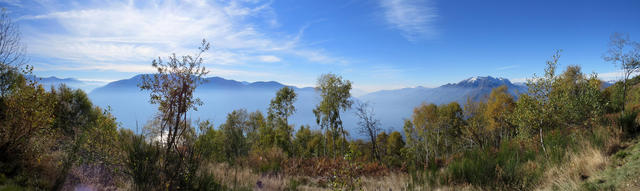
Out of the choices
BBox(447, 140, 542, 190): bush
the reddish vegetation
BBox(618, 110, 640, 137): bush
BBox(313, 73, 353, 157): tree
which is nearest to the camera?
BBox(447, 140, 542, 190): bush

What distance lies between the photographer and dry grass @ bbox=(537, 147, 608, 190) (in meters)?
5.06

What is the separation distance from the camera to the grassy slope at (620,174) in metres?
4.21

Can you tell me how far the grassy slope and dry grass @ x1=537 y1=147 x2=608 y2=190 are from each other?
5.9 inches

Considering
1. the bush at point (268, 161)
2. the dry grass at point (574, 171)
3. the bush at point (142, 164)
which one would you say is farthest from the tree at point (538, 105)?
the bush at point (142, 164)

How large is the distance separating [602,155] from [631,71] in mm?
15597

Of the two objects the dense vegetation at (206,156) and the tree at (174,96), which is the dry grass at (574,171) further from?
the tree at (174,96)

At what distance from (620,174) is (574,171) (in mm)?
741

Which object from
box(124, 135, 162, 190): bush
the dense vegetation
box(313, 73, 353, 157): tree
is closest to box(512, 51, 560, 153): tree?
the dense vegetation

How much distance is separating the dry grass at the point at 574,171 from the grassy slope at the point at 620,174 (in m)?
0.15

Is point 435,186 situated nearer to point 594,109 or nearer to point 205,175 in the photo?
point 205,175

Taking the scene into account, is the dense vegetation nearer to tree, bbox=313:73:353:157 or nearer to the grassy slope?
the grassy slope

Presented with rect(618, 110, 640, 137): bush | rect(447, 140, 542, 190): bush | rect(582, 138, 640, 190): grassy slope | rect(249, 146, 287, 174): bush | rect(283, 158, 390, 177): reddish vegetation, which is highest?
rect(618, 110, 640, 137): bush

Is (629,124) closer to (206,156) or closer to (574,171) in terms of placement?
(574,171)

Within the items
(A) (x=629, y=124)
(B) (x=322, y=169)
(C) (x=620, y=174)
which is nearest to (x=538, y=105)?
(A) (x=629, y=124)
